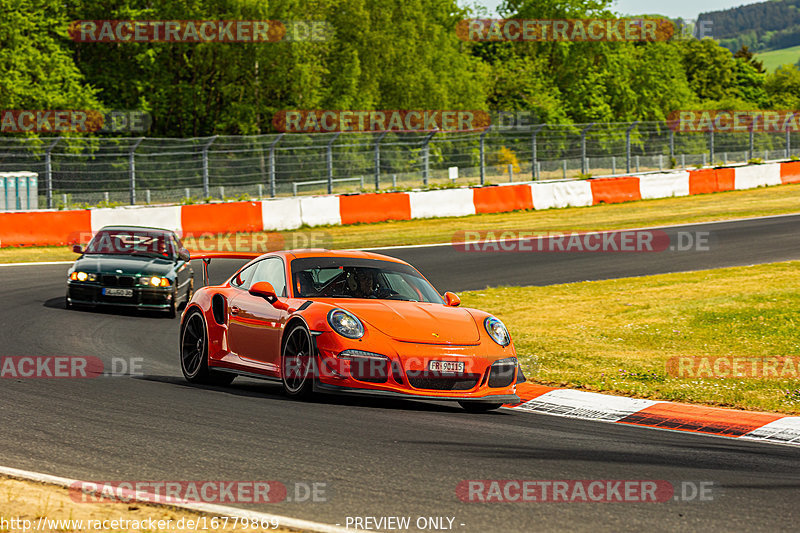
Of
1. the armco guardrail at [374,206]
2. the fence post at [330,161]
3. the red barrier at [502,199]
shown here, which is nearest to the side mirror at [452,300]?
the armco guardrail at [374,206]

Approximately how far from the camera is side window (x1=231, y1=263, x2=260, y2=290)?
32.6ft

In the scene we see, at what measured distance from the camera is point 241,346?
938 centimetres

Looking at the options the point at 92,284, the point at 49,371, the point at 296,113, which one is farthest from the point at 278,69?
the point at 49,371

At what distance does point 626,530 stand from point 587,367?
5692 mm

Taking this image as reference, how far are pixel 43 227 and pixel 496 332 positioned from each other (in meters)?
18.7

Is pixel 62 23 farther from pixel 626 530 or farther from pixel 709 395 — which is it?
pixel 626 530

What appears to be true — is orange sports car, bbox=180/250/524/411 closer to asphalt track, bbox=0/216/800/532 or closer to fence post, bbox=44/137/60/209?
asphalt track, bbox=0/216/800/532

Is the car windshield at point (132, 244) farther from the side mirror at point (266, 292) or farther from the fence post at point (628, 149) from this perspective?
the fence post at point (628, 149)

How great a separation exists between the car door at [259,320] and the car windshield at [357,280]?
0.21m

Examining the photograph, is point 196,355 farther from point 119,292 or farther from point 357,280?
point 119,292

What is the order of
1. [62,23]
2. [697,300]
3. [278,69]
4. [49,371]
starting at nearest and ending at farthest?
[49,371]
[697,300]
[62,23]
[278,69]

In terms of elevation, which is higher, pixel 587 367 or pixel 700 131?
pixel 700 131

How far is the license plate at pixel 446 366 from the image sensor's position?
321 inches

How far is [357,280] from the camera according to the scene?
936 cm
